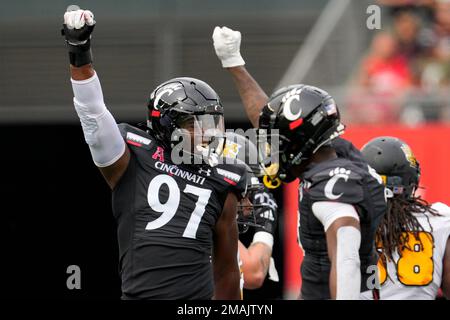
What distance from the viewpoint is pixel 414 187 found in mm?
5449

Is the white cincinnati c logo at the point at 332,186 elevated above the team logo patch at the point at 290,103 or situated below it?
below

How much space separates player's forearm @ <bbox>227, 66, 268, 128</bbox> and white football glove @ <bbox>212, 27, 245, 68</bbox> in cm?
6

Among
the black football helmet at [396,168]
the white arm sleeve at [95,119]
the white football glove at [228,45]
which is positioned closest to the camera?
the white arm sleeve at [95,119]

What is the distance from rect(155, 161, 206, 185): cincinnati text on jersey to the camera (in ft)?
14.4

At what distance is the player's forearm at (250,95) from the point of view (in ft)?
19.0

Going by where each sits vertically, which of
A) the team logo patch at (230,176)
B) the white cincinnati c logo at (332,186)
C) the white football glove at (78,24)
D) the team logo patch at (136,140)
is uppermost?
the white football glove at (78,24)

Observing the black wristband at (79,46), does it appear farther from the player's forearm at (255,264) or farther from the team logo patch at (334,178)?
the player's forearm at (255,264)

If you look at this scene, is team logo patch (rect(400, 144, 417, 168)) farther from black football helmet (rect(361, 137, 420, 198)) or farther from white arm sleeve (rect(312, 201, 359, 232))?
white arm sleeve (rect(312, 201, 359, 232))

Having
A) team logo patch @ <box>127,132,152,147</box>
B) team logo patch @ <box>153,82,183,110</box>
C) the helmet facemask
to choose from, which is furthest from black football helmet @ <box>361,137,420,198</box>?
team logo patch @ <box>127,132,152,147</box>

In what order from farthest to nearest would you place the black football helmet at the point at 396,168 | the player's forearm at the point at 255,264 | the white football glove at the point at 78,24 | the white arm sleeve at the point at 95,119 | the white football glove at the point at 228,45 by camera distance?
the white football glove at the point at 228,45 → the player's forearm at the point at 255,264 → the black football helmet at the point at 396,168 → the white arm sleeve at the point at 95,119 → the white football glove at the point at 78,24

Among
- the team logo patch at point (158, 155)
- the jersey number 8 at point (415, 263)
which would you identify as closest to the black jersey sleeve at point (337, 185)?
the team logo patch at point (158, 155)

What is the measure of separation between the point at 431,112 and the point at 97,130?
6.09 m

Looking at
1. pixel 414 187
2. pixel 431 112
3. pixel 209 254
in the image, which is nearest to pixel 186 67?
pixel 431 112

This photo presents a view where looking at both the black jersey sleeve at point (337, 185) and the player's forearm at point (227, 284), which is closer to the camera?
the black jersey sleeve at point (337, 185)
